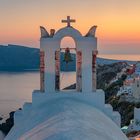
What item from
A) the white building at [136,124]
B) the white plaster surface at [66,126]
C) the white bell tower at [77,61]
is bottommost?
the white building at [136,124]

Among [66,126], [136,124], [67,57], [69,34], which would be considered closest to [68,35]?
[69,34]

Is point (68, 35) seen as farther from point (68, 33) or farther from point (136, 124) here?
point (136, 124)

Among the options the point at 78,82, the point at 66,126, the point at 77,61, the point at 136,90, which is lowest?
the point at 136,90

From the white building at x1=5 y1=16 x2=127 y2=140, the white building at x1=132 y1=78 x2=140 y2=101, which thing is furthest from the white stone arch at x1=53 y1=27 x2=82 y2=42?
the white building at x1=132 y1=78 x2=140 y2=101

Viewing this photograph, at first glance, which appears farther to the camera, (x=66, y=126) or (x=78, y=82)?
(x=78, y=82)

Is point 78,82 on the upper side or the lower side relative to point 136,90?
upper

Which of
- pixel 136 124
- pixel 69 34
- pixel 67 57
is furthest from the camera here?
pixel 136 124

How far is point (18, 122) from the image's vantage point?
35.9 ft

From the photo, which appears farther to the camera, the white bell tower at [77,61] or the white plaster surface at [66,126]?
the white bell tower at [77,61]

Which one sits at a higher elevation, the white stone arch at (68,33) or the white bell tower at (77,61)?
the white stone arch at (68,33)

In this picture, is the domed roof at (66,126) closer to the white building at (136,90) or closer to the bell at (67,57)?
the bell at (67,57)

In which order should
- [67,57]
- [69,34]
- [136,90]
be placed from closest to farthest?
1. [69,34]
2. [67,57]
3. [136,90]

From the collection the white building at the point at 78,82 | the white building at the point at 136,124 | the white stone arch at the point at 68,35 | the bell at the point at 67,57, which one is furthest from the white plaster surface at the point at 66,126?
the white building at the point at 136,124

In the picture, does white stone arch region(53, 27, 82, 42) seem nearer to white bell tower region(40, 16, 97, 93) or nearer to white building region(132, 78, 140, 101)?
white bell tower region(40, 16, 97, 93)
